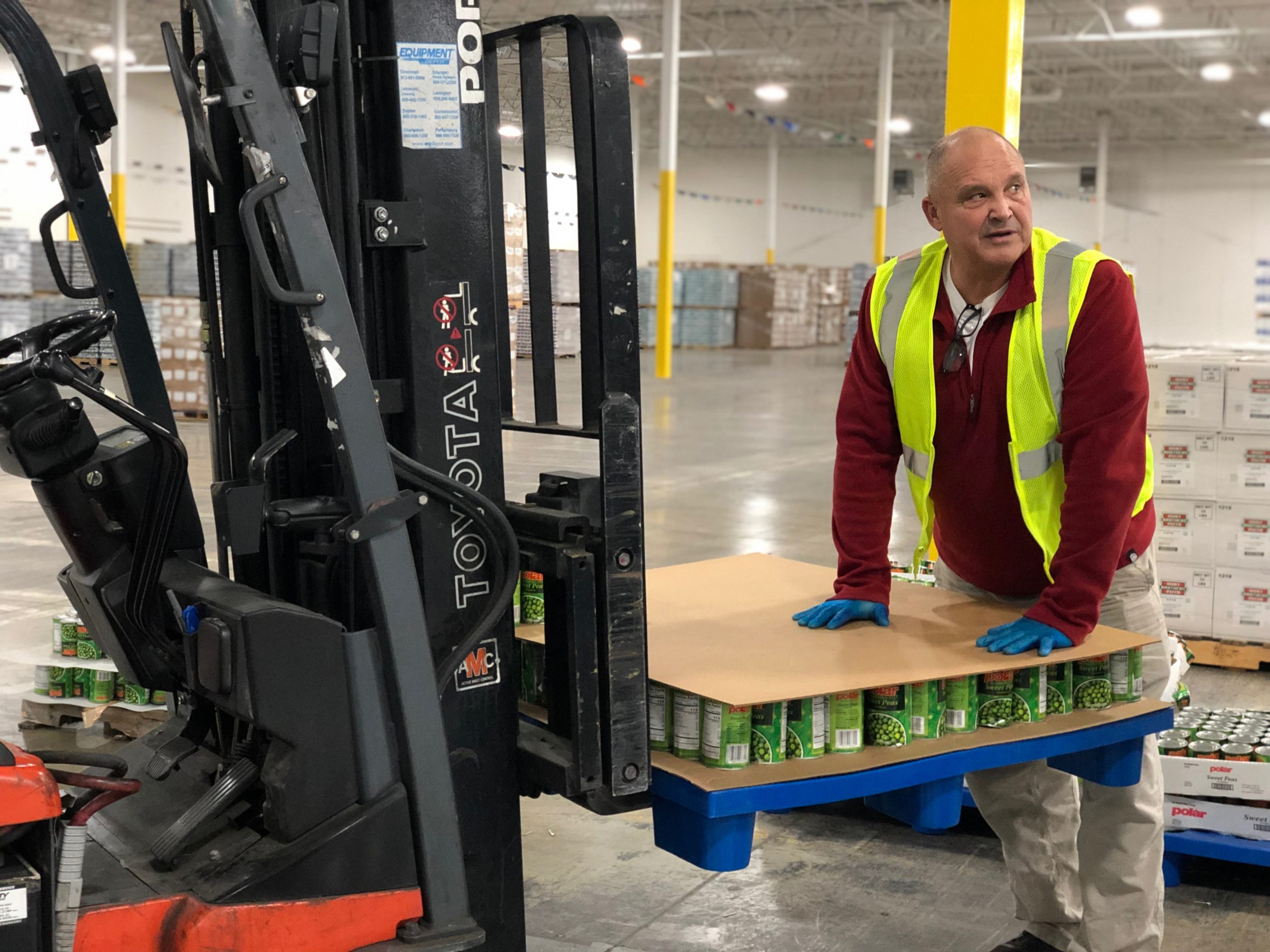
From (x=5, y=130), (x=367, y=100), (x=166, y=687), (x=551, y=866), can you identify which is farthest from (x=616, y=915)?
(x=5, y=130)

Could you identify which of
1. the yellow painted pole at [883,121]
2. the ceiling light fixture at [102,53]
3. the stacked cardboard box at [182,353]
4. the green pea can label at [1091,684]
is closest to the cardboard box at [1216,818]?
the green pea can label at [1091,684]

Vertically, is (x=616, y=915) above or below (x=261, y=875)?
below

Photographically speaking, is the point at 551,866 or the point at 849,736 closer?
the point at 849,736

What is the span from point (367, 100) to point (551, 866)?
238cm

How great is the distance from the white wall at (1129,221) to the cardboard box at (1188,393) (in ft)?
70.7

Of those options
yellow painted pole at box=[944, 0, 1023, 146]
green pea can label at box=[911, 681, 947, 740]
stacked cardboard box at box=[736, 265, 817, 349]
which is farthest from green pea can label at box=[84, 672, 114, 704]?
stacked cardboard box at box=[736, 265, 817, 349]

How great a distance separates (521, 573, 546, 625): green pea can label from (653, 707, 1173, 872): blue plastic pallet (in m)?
0.42

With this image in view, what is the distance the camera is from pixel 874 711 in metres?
2.44

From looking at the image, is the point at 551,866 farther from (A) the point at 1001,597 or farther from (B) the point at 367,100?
(B) the point at 367,100

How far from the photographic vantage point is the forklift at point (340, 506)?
191cm

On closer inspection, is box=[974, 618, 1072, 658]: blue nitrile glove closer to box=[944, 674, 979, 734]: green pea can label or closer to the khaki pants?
box=[944, 674, 979, 734]: green pea can label

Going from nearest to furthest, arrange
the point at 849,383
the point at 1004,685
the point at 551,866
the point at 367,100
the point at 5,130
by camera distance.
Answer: the point at 367,100, the point at 1004,685, the point at 849,383, the point at 551,866, the point at 5,130

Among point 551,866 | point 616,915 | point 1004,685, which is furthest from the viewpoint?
point 551,866

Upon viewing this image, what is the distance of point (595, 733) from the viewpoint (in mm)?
2227
